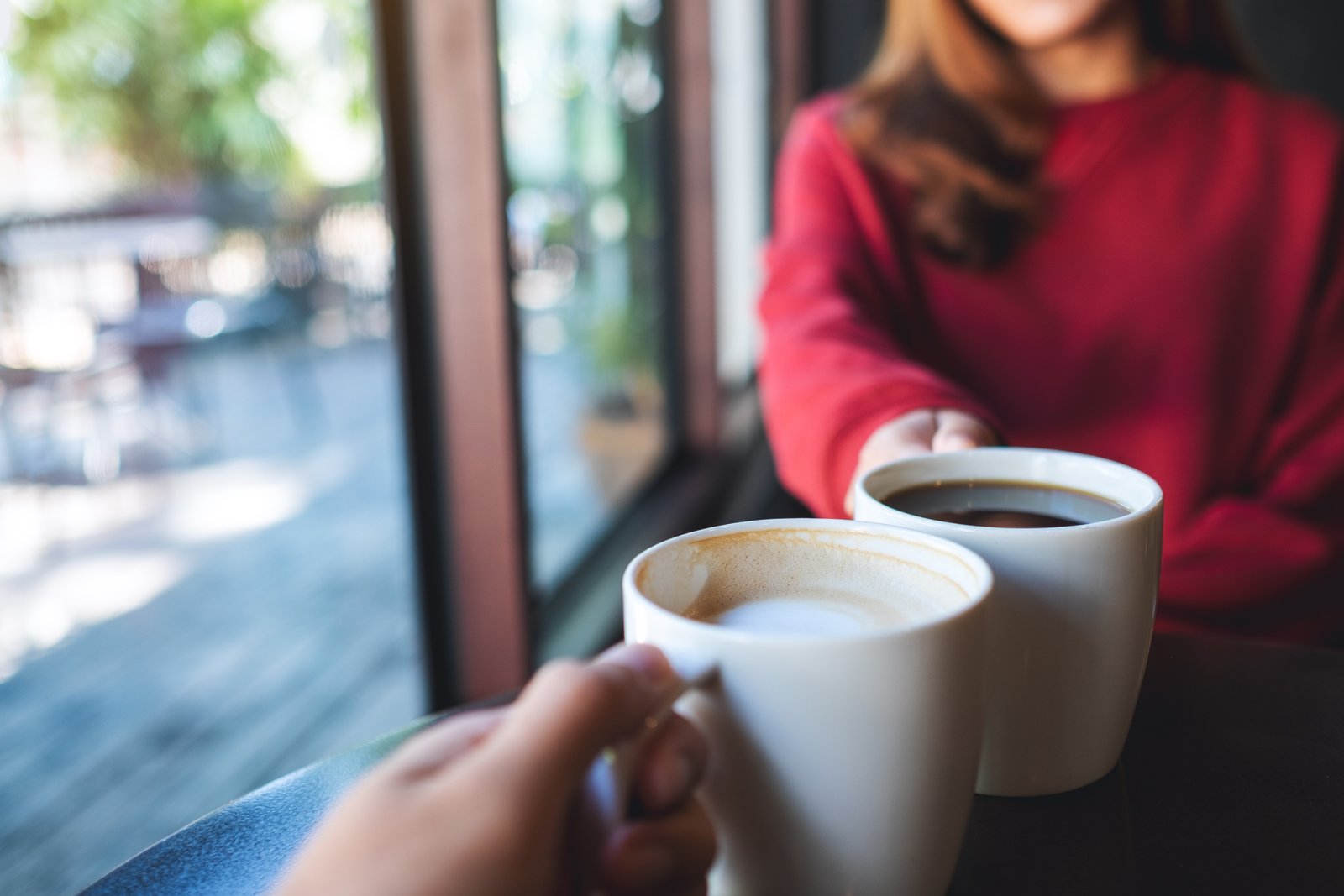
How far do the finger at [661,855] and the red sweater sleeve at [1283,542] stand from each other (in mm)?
525

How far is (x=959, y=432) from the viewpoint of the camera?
55 cm

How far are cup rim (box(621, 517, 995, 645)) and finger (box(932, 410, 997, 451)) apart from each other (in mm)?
166

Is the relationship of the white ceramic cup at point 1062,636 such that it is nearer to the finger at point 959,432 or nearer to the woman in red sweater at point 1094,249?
the finger at point 959,432

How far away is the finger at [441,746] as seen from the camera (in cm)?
26

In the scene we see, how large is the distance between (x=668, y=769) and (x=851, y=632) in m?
0.06

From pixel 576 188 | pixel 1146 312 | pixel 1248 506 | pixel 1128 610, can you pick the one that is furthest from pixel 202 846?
pixel 576 188

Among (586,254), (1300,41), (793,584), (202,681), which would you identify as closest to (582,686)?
(793,584)

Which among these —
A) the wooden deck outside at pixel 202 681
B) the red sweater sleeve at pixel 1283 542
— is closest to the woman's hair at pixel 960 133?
the red sweater sleeve at pixel 1283 542

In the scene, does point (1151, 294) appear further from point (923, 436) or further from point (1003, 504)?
point (1003, 504)

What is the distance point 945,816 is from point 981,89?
0.78m

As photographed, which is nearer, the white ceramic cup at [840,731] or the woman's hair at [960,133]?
the white ceramic cup at [840,731]

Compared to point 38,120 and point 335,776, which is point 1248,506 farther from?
point 38,120

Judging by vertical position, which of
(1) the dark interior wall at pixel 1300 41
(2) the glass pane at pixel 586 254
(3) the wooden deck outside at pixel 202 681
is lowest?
(3) the wooden deck outside at pixel 202 681

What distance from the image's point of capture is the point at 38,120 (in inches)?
153
